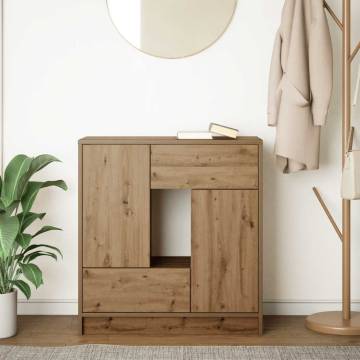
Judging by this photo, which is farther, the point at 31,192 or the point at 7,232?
the point at 31,192

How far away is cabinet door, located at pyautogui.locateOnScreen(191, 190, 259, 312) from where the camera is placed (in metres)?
3.51

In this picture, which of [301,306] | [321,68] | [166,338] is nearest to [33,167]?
[166,338]

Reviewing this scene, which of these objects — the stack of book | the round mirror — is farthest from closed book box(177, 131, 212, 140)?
the round mirror

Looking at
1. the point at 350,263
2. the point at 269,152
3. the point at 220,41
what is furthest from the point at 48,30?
the point at 350,263

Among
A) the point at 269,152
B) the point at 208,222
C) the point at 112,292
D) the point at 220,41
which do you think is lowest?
the point at 112,292

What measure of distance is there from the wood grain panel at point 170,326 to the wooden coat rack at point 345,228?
0.36m

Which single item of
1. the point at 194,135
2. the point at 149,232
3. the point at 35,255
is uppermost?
the point at 194,135

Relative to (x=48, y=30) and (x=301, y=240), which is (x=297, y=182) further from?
(x=48, y=30)

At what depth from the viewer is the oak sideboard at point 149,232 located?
349cm

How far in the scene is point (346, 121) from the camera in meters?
3.56

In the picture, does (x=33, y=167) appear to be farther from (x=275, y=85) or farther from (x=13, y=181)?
(x=275, y=85)

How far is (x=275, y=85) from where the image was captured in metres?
3.64

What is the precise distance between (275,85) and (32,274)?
4.96ft

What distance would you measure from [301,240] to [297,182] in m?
0.32
